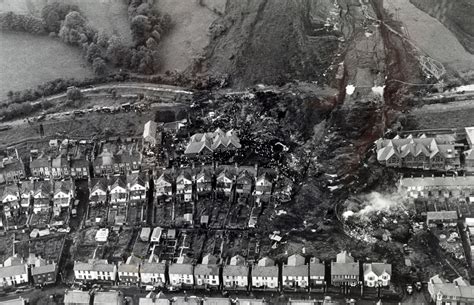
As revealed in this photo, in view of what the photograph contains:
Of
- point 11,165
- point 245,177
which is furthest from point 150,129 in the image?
point 11,165

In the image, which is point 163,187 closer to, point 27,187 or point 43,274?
point 27,187

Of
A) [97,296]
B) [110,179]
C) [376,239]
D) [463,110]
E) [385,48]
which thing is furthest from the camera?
[385,48]

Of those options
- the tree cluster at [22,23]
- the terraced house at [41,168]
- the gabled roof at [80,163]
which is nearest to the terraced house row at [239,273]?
the gabled roof at [80,163]

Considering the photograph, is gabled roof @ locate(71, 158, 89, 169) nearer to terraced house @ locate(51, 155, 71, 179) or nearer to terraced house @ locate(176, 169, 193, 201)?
terraced house @ locate(51, 155, 71, 179)

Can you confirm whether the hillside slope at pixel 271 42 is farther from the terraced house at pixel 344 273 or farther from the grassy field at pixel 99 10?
the terraced house at pixel 344 273

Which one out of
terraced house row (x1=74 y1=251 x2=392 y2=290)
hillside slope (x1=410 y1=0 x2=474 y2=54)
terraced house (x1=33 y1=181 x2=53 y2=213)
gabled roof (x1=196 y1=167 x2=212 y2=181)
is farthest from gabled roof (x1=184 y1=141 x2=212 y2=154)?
hillside slope (x1=410 y1=0 x2=474 y2=54)

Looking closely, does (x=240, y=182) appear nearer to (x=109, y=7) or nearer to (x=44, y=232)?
(x=44, y=232)

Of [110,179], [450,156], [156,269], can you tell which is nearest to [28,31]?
[110,179]
